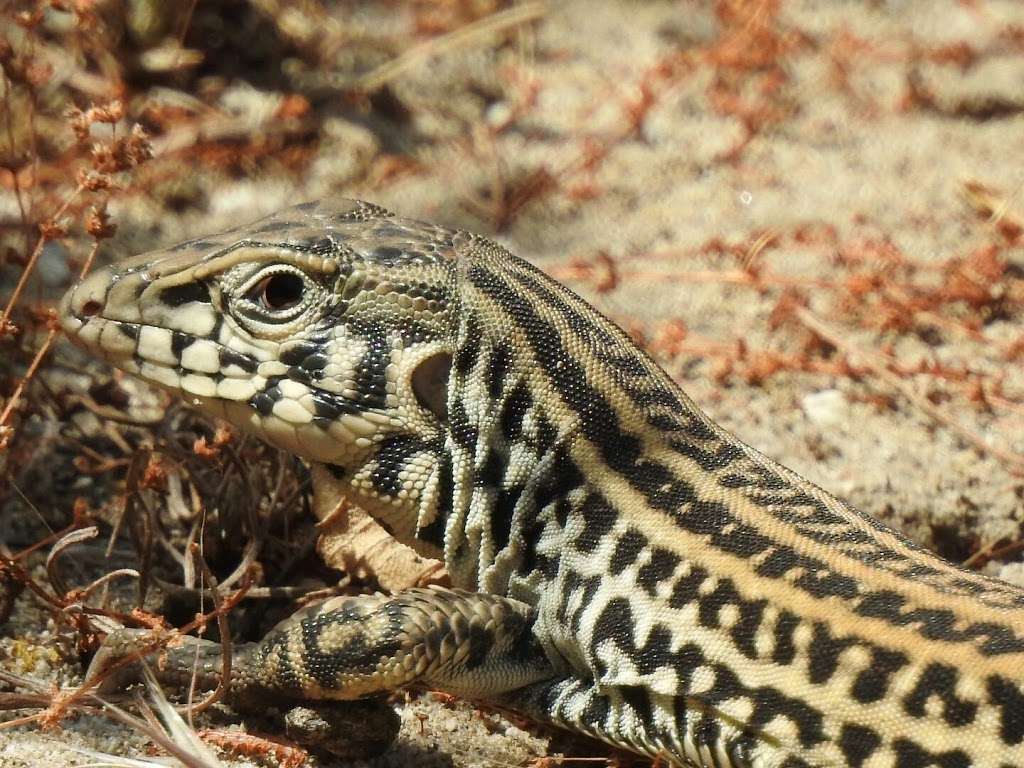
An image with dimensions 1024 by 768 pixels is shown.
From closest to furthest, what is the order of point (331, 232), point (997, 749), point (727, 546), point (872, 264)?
1. point (997, 749)
2. point (727, 546)
3. point (331, 232)
4. point (872, 264)

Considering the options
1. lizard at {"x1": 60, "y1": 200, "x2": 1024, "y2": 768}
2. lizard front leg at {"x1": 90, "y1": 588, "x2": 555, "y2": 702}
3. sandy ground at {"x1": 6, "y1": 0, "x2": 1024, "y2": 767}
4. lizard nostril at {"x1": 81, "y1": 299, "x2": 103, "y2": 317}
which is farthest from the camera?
sandy ground at {"x1": 6, "y1": 0, "x2": 1024, "y2": 767}

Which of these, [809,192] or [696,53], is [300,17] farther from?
[809,192]

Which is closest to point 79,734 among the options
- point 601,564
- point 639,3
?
point 601,564

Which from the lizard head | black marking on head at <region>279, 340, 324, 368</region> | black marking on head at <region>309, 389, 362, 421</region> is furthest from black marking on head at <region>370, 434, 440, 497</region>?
black marking on head at <region>279, 340, 324, 368</region>

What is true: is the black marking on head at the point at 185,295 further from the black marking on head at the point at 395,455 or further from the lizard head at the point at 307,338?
the black marking on head at the point at 395,455

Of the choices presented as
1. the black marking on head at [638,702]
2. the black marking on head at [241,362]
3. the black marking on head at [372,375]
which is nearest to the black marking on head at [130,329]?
the black marking on head at [241,362]

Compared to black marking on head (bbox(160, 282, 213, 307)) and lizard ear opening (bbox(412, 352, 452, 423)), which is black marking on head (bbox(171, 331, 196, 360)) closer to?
black marking on head (bbox(160, 282, 213, 307))

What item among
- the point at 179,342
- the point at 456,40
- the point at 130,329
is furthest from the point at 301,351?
the point at 456,40
